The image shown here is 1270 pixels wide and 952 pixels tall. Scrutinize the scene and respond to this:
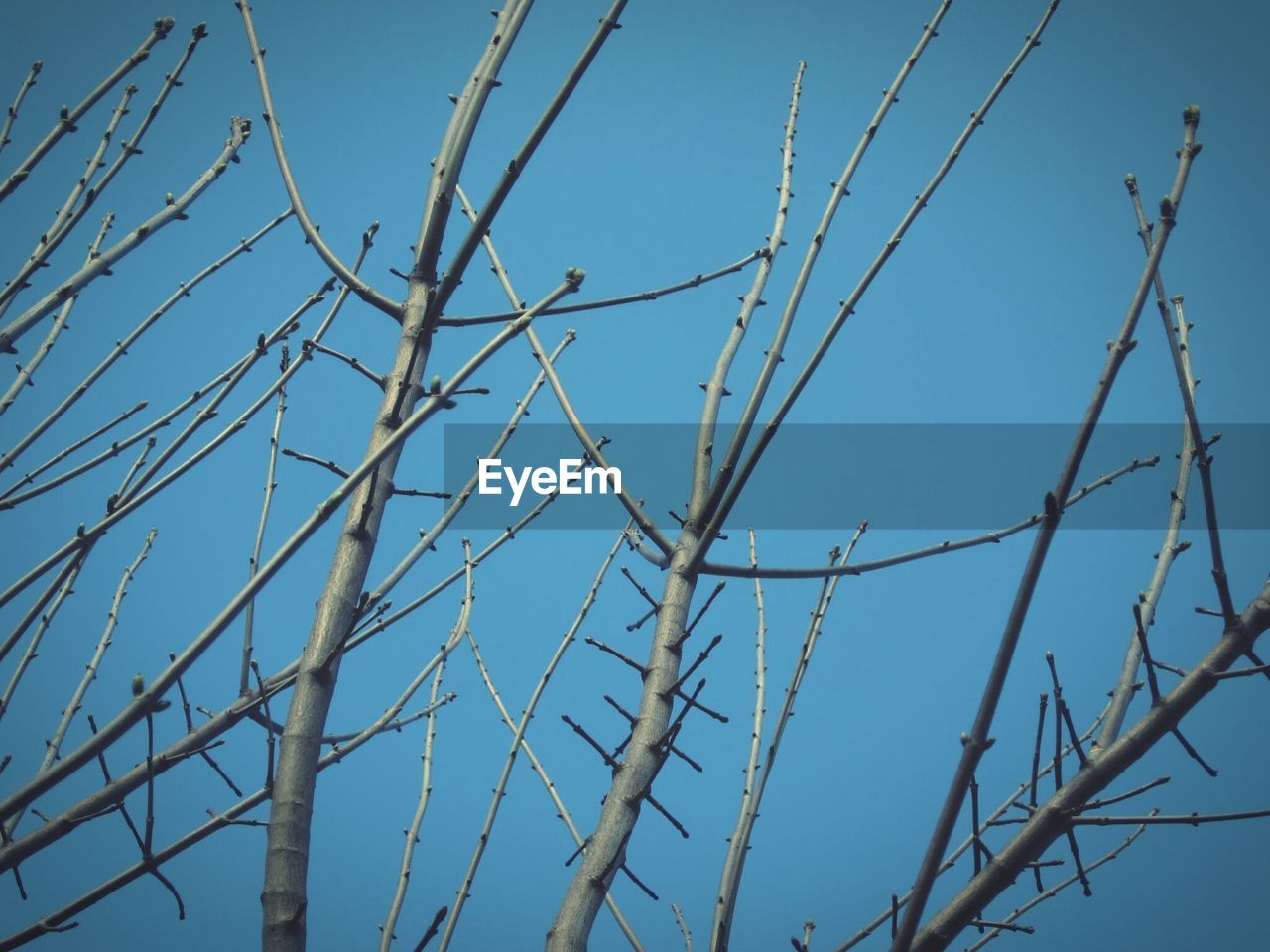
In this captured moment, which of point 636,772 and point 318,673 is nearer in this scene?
point 318,673

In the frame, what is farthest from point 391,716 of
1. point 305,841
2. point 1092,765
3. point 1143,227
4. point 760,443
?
point 1143,227

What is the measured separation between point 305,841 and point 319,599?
0.33m

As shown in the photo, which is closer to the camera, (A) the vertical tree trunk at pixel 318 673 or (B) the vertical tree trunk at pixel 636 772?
(A) the vertical tree trunk at pixel 318 673

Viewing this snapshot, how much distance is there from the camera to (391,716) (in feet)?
6.93

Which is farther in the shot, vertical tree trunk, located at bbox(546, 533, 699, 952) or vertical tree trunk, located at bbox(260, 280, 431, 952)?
vertical tree trunk, located at bbox(546, 533, 699, 952)

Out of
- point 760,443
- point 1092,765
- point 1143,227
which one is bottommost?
point 1092,765

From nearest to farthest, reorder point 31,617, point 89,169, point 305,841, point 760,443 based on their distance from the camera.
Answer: point 305,841
point 760,443
point 31,617
point 89,169

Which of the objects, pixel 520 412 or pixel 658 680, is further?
pixel 520 412

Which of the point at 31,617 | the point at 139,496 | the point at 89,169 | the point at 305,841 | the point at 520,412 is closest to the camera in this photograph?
the point at 305,841

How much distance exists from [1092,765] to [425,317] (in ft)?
3.63

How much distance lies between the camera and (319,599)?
1467 millimetres

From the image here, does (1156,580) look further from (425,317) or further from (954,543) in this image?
(425,317)

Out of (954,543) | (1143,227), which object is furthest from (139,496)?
(1143,227)

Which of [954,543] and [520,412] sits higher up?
[520,412]
